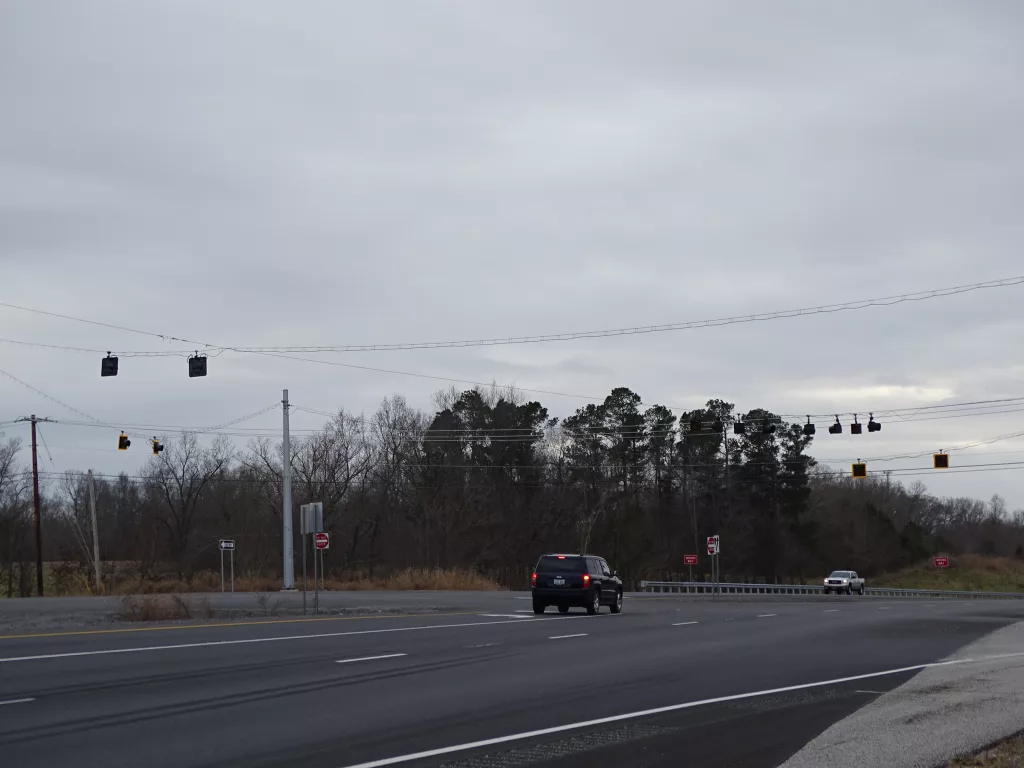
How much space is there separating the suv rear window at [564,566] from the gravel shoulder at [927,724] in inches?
642

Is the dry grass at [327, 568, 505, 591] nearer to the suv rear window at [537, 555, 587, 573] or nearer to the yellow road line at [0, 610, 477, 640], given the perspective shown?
the yellow road line at [0, 610, 477, 640]

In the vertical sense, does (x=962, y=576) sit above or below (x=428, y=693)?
below

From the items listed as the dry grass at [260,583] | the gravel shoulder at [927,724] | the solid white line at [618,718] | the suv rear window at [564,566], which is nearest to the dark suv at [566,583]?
the suv rear window at [564,566]

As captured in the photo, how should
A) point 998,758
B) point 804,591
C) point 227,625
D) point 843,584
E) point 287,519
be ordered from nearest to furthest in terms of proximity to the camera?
1. point 998,758
2. point 227,625
3. point 287,519
4. point 843,584
5. point 804,591

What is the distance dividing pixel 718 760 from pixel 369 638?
43.9 feet

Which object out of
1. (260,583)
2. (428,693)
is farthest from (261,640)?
(260,583)

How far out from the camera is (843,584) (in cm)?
7281

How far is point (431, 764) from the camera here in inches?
359

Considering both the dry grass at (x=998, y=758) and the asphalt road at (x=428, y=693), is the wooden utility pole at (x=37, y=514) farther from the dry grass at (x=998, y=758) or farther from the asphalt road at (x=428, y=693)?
the dry grass at (x=998, y=758)

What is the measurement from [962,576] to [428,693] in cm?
10157

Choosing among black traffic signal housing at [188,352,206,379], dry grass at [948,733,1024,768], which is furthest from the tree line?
dry grass at [948,733,1024,768]

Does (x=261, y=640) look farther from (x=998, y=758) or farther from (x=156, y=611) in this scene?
(x=998, y=758)

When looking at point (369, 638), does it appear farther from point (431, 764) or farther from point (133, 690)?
point (431, 764)

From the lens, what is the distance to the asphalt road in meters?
9.81
